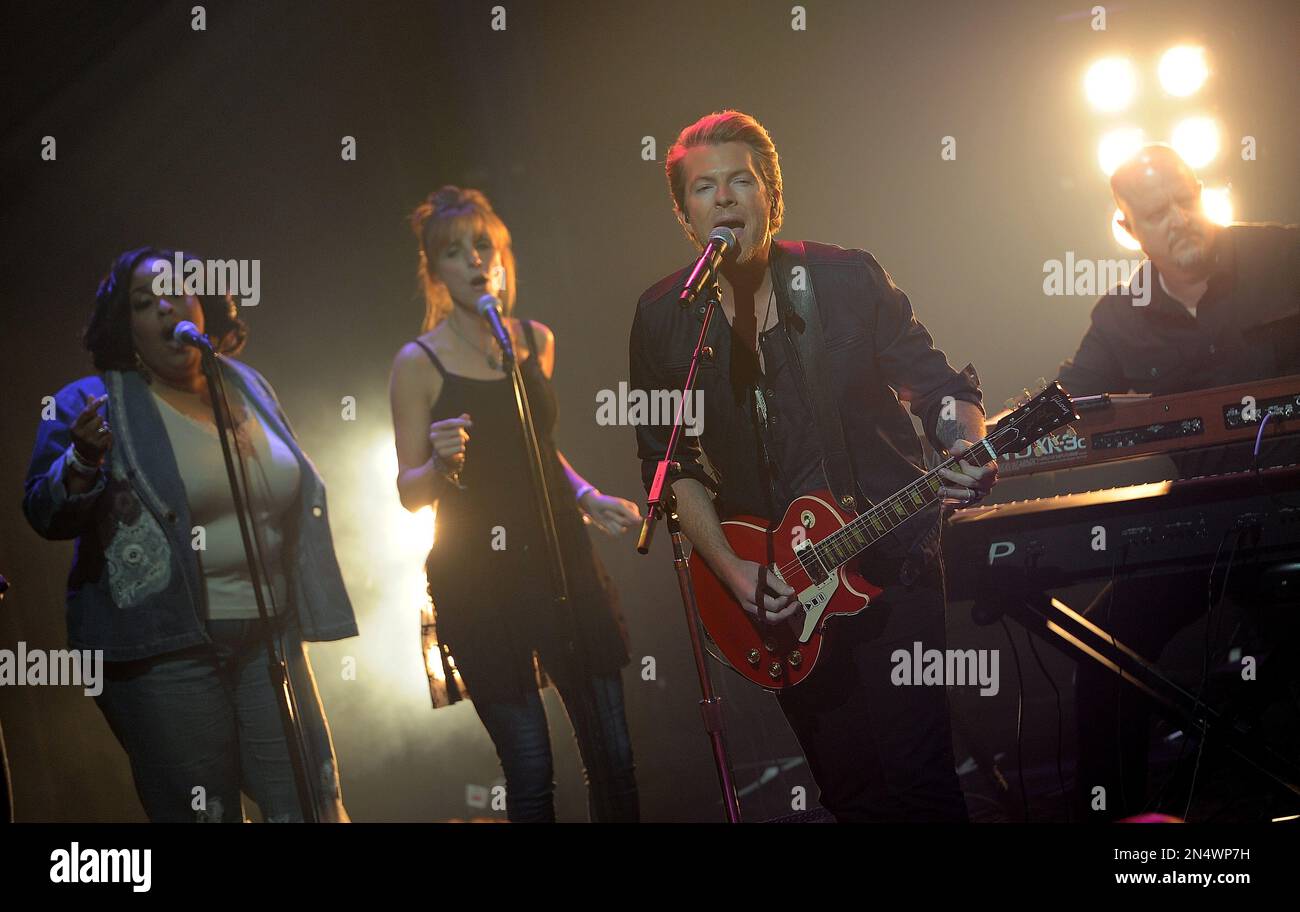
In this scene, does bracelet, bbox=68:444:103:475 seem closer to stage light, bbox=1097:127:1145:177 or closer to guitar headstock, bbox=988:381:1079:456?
guitar headstock, bbox=988:381:1079:456

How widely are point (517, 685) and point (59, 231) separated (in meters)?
2.44

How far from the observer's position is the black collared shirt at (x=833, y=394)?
111 inches

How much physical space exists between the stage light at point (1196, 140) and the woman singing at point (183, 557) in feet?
10.8

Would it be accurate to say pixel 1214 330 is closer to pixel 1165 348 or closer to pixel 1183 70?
pixel 1165 348

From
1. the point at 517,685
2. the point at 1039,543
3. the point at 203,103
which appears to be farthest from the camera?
the point at 203,103

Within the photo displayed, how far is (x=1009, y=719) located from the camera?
3.86 metres

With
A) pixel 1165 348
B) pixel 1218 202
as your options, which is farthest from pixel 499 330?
pixel 1218 202

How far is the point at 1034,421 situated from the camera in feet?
8.63

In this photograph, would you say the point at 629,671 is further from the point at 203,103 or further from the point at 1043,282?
the point at 203,103

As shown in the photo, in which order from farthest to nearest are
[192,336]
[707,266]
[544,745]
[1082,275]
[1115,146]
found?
[1115,146] → [1082,275] → [544,745] → [192,336] → [707,266]

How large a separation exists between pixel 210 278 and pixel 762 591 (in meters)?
2.32

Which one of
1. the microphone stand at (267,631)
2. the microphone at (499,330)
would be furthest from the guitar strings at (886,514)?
the microphone stand at (267,631)
